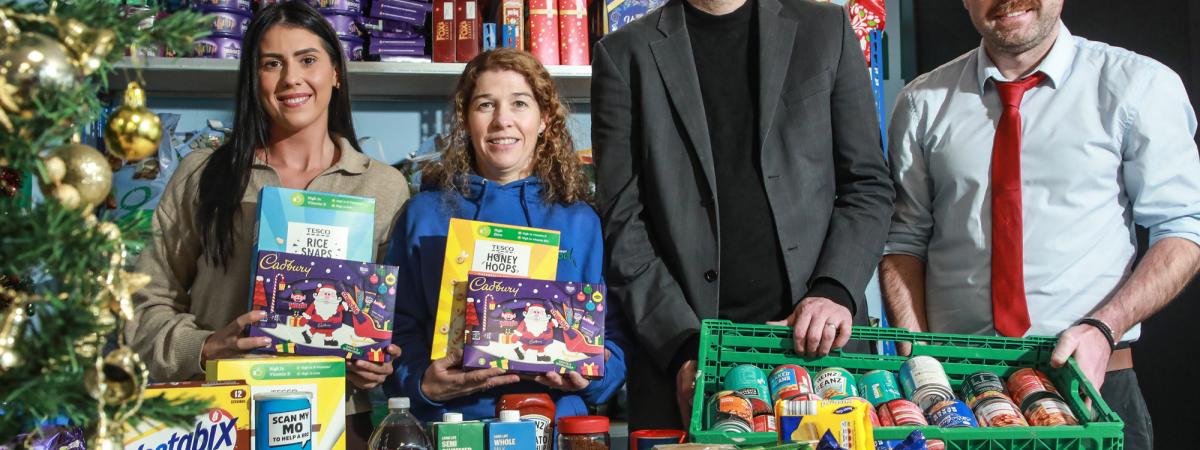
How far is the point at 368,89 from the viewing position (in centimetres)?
373

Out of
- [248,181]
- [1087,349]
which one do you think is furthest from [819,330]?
[248,181]

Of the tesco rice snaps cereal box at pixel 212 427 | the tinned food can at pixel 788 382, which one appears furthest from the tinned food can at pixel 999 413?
the tesco rice snaps cereal box at pixel 212 427

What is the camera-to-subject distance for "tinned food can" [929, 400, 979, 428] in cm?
153

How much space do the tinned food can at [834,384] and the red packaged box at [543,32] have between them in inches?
75.3

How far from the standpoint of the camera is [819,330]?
1.85m

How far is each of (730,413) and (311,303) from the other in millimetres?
795

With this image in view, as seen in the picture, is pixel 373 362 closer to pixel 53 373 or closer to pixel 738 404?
pixel 738 404

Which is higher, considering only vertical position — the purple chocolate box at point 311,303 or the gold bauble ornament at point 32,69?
the gold bauble ornament at point 32,69

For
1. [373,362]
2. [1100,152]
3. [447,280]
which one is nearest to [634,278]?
[447,280]

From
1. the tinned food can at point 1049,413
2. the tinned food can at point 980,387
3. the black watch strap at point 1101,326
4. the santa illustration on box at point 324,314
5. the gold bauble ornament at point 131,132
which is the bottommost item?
the tinned food can at point 1049,413

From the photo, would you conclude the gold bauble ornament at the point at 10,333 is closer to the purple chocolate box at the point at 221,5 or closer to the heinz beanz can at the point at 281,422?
the heinz beanz can at the point at 281,422

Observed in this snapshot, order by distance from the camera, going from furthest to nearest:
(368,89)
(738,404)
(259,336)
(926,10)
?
(926,10) → (368,89) → (259,336) → (738,404)

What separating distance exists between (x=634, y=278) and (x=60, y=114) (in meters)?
1.57

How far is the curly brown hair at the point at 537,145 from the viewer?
241 cm
